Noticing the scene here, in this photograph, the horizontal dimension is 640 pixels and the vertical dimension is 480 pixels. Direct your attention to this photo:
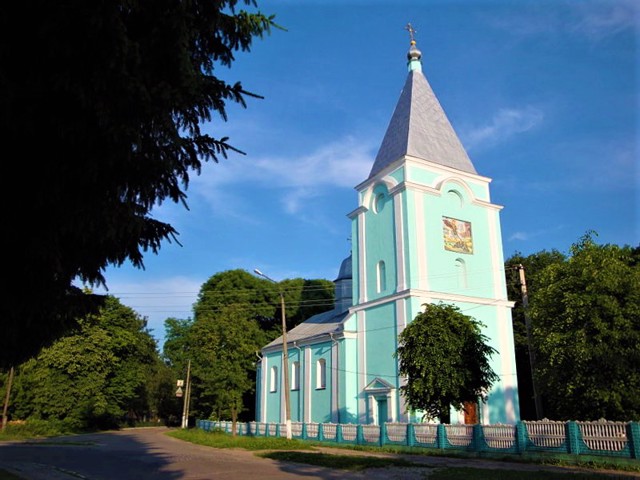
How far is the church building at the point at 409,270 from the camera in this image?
88.5ft

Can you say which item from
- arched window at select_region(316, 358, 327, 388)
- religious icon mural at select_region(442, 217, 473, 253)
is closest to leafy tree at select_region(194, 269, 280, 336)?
arched window at select_region(316, 358, 327, 388)

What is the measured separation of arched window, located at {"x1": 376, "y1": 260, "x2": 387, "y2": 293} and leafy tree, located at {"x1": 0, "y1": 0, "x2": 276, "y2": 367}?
956 inches

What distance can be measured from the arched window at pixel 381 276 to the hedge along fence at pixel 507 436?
7.99m

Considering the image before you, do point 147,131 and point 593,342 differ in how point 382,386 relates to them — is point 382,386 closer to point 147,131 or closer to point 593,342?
point 593,342

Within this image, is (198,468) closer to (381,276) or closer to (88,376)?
(381,276)

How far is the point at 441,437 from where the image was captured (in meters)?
18.7

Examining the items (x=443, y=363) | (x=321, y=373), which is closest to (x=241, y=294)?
(x=321, y=373)

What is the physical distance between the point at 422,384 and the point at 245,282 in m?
34.1

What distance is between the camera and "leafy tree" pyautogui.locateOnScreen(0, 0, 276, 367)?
13.5 feet

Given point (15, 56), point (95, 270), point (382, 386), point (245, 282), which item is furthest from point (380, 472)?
point (245, 282)

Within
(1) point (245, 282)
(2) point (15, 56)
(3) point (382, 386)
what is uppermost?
(1) point (245, 282)

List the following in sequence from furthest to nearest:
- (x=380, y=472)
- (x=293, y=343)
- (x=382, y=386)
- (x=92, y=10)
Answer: (x=293, y=343) < (x=382, y=386) < (x=380, y=472) < (x=92, y=10)

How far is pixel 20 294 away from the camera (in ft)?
16.1

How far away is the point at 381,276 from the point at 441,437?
39.3 feet
